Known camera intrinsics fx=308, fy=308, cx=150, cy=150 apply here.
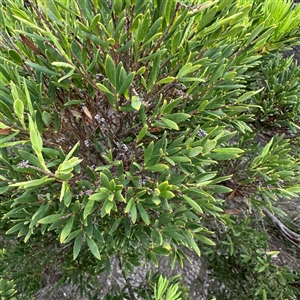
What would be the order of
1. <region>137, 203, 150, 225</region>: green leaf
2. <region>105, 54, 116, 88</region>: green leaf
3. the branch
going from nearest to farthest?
<region>105, 54, 116, 88</region>: green leaf
<region>137, 203, 150, 225</region>: green leaf
the branch

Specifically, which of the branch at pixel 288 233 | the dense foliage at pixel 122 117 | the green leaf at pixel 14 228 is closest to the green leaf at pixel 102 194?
the dense foliage at pixel 122 117

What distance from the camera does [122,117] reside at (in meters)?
0.63

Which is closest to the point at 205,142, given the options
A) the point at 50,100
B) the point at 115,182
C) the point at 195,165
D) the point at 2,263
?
the point at 195,165

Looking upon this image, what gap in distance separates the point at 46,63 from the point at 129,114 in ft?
0.64

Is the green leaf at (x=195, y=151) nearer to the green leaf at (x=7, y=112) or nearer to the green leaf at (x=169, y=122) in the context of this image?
the green leaf at (x=169, y=122)

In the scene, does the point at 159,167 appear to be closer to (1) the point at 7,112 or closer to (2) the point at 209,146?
(2) the point at 209,146

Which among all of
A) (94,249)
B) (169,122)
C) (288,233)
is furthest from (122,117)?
(288,233)

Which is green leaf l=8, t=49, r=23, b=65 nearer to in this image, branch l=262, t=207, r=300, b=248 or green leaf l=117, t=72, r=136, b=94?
green leaf l=117, t=72, r=136, b=94

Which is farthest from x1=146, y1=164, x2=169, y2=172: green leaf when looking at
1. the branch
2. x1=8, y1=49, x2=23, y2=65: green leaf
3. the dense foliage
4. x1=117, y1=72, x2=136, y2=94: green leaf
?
the branch

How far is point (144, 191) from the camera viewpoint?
0.53 meters

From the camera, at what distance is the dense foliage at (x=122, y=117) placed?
0.47 meters

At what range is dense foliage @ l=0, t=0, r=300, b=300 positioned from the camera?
1.55ft

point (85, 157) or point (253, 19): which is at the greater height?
point (253, 19)

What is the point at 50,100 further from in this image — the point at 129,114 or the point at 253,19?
the point at 253,19
